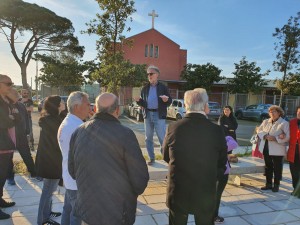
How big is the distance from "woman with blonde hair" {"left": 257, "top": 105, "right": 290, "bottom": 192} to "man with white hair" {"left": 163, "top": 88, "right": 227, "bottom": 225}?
2786mm

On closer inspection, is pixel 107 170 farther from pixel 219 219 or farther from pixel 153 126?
pixel 153 126

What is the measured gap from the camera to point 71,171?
8.27 ft

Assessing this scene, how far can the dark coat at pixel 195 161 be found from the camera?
2.60 meters

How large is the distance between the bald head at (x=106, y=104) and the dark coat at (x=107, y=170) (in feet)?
0.18

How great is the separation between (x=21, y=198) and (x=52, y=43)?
26016 mm

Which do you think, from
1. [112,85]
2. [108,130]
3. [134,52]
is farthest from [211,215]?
[134,52]

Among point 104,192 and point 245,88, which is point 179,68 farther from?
point 104,192

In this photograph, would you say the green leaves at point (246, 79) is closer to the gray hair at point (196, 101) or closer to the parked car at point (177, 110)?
the parked car at point (177, 110)

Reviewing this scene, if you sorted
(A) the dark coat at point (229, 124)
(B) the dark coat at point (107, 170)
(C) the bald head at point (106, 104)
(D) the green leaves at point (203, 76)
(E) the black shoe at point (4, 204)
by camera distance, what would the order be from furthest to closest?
(D) the green leaves at point (203, 76), (A) the dark coat at point (229, 124), (E) the black shoe at point (4, 204), (C) the bald head at point (106, 104), (B) the dark coat at point (107, 170)

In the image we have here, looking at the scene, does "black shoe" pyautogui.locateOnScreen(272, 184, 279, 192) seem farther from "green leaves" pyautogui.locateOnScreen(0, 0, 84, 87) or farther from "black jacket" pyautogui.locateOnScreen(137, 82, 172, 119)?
"green leaves" pyautogui.locateOnScreen(0, 0, 84, 87)

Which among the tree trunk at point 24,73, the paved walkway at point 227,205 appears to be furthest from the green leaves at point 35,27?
Answer: the paved walkway at point 227,205

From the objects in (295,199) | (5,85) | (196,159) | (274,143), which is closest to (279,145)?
(274,143)

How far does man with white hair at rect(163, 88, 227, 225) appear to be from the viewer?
2.60 metres

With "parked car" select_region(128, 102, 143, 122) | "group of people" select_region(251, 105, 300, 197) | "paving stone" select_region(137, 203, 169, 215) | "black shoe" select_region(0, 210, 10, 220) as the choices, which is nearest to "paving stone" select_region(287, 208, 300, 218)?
"group of people" select_region(251, 105, 300, 197)
